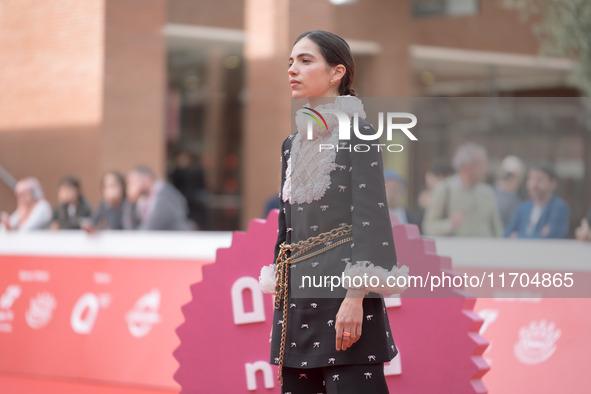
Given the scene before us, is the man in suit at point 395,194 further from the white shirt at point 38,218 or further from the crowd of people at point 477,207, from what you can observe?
the white shirt at point 38,218

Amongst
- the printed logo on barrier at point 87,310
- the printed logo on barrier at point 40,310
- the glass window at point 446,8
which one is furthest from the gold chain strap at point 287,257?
the glass window at point 446,8

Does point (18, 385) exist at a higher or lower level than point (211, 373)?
lower

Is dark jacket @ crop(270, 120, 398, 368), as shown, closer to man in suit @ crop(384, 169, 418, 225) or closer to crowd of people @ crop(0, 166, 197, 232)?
man in suit @ crop(384, 169, 418, 225)

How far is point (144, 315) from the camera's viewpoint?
248 inches

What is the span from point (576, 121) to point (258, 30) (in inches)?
335

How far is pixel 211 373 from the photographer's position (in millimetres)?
4527

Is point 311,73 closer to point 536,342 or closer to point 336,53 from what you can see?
point 336,53

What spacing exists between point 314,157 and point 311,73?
0.28 meters

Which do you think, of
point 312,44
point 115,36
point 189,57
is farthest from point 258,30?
point 312,44

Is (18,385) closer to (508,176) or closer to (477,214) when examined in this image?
(477,214)

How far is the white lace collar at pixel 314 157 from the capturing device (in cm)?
287

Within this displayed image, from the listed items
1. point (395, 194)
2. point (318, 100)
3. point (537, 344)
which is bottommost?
point (537, 344)

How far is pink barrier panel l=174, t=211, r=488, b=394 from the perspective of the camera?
13.3 ft

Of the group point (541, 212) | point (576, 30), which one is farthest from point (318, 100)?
point (576, 30)
